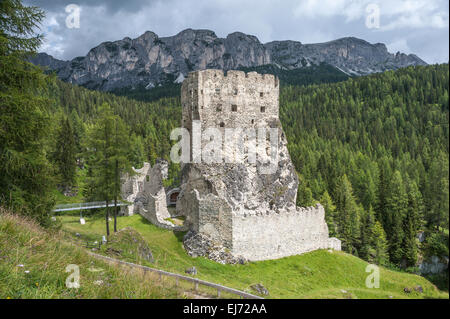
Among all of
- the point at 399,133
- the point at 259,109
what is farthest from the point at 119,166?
the point at 399,133

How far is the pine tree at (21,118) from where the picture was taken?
37.6ft

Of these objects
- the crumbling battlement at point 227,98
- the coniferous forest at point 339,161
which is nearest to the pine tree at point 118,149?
the coniferous forest at point 339,161

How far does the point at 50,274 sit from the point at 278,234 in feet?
59.2

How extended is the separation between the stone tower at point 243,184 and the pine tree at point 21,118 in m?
11.8

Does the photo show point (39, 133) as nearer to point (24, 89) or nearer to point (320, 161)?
point (24, 89)

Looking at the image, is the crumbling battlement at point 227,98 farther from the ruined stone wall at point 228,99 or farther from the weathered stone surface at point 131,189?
the weathered stone surface at point 131,189

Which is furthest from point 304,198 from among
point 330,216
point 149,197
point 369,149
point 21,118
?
point 21,118

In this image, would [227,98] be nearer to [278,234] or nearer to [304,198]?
[278,234]

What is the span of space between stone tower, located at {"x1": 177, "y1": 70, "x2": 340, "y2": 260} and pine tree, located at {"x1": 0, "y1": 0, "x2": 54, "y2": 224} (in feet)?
38.8

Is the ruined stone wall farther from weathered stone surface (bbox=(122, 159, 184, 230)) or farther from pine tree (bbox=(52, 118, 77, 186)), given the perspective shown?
pine tree (bbox=(52, 118, 77, 186))

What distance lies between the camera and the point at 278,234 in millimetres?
22266

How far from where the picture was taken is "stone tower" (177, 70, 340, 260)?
21562mm

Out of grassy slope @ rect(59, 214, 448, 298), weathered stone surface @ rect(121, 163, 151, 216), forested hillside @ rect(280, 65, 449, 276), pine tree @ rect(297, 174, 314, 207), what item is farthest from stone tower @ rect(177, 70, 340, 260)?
pine tree @ rect(297, 174, 314, 207)

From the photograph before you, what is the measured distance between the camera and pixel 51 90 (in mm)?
13375
